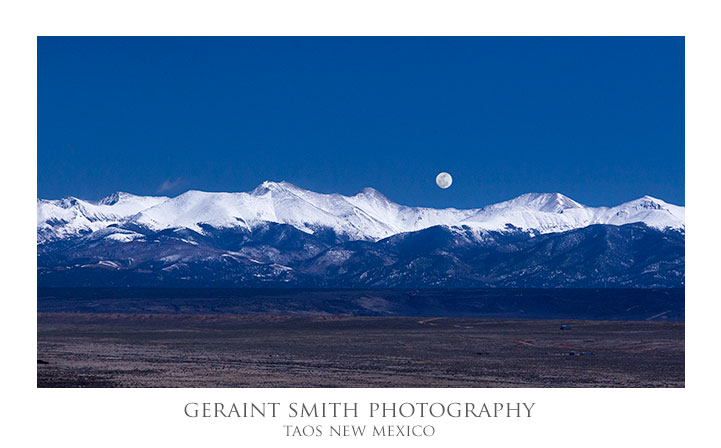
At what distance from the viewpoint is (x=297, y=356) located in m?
35.7

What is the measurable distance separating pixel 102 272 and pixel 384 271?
52.4m

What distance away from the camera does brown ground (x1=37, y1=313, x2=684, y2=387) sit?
1104 inches

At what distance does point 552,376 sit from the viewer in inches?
1153

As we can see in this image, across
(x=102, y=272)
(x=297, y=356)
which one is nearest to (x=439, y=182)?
(x=297, y=356)

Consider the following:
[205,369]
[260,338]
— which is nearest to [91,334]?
[260,338]

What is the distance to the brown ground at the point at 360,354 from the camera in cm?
2805

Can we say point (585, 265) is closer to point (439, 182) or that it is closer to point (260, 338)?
point (439, 182)

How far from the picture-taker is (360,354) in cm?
3678

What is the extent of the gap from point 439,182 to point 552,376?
1834 inches
